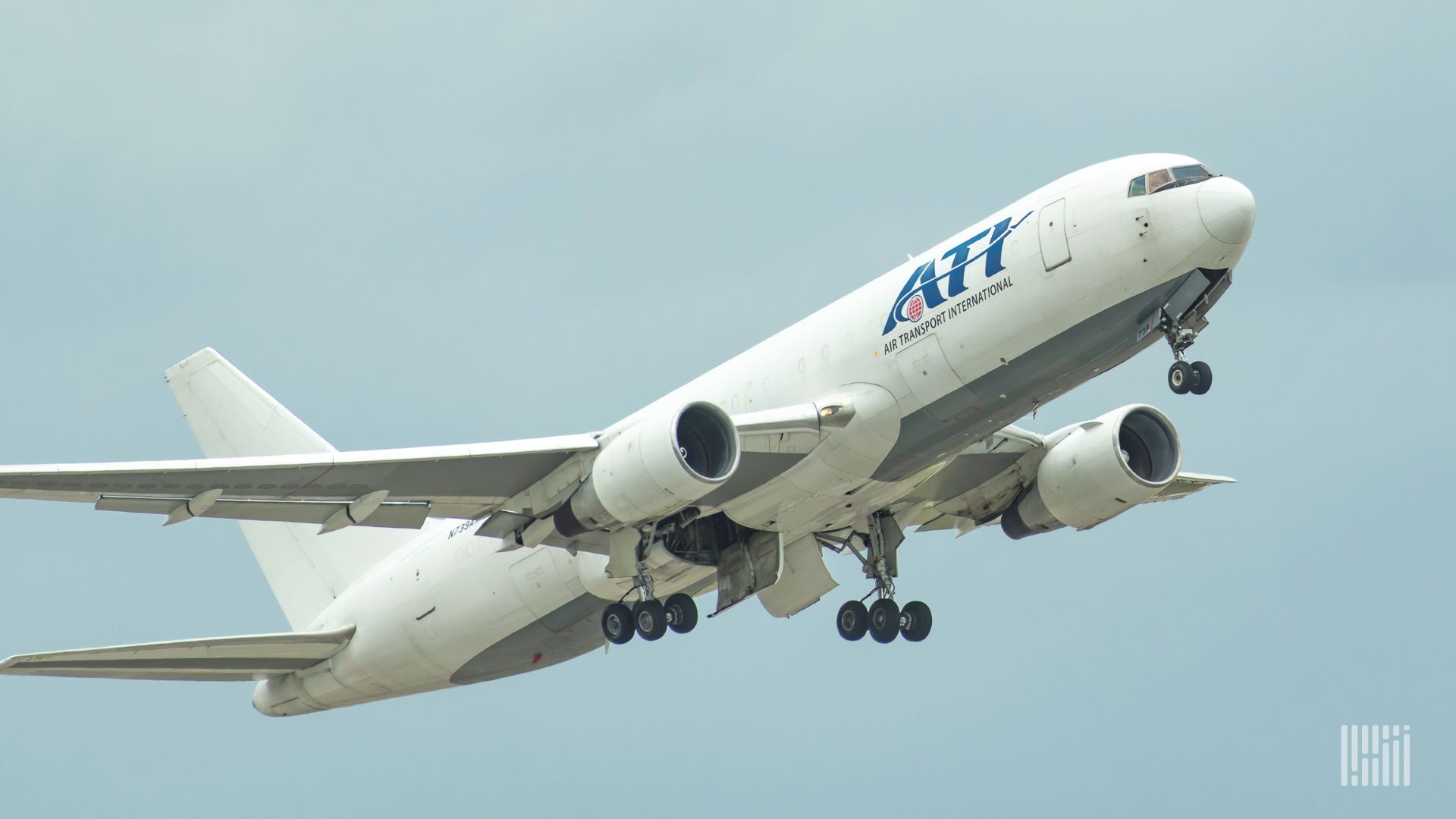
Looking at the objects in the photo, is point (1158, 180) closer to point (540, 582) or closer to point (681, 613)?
point (681, 613)

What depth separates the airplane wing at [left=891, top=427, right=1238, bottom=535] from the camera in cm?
3288

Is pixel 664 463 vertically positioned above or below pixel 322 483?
above

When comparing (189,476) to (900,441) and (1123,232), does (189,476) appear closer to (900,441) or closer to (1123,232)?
(900,441)

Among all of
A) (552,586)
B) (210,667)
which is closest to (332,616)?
(210,667)

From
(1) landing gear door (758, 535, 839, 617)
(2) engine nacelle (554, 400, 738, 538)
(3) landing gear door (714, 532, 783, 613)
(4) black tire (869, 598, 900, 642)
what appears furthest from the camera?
(4) black tire (869, 598, 900, 642)

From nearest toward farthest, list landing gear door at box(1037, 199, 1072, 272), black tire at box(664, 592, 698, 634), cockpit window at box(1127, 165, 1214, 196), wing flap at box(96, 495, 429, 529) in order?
cockpit window at box(1127, 165, 1214, 196) < landing gear door at box(1037, 199, 1072, 272) < wing flap at box(96, 495, 429, 529) < black tire at box(664, 592, 698, 634)

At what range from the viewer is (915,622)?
33.6 metres

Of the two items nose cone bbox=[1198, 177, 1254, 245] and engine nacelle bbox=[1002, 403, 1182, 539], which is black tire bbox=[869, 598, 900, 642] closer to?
engine nacelle bbox=[1002, 403, 1182, 539]

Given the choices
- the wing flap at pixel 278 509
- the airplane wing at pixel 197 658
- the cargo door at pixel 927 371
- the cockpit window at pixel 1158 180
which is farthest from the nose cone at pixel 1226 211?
the airplane wing at pixel 197 658

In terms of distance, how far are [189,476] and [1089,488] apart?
15264 mm

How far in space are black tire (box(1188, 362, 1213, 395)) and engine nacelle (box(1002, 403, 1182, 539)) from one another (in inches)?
224

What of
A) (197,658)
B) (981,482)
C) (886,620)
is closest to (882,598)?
(886,620)

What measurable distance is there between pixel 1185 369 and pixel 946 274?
3739 mm

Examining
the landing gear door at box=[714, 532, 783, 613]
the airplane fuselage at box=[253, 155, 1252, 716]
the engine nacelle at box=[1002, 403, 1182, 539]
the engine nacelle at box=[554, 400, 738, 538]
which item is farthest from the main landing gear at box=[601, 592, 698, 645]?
the engine nacelle at box=[1002, 403, 1182, 539]
